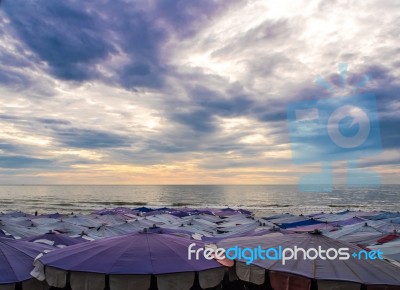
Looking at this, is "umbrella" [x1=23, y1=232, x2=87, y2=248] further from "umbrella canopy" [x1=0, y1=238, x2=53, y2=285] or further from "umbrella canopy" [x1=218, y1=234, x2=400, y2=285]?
"umbrella canopy" [x1=218, y1=234, x2=400, y2=285]

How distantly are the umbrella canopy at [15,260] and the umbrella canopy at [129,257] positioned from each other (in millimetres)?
521

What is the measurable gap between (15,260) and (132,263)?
2874 mm

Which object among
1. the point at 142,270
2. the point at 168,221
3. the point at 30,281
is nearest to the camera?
the point at 142,270

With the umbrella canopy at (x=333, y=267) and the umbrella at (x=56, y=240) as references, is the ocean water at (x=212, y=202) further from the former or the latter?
the umbrella canopy at (x=333, y=267)

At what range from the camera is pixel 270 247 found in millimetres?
7246

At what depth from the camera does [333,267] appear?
20.4 feet

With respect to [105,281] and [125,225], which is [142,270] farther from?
[125,225]

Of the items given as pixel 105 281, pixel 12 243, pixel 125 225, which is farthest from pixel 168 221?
pixel 105 281

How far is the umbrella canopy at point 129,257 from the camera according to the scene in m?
6.26

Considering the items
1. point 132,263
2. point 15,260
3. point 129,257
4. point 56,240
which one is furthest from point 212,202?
point 132,263

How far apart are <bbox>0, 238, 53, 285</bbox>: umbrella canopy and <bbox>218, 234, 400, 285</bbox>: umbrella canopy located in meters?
4.93

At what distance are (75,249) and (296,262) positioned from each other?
186 inches

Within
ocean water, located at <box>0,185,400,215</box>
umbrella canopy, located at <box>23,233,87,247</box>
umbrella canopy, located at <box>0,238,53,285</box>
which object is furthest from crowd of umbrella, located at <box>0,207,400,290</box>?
ocean water, located at <box>0,185,400,215</box>

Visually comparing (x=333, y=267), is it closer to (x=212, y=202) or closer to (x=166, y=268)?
(x=166, y=268)
